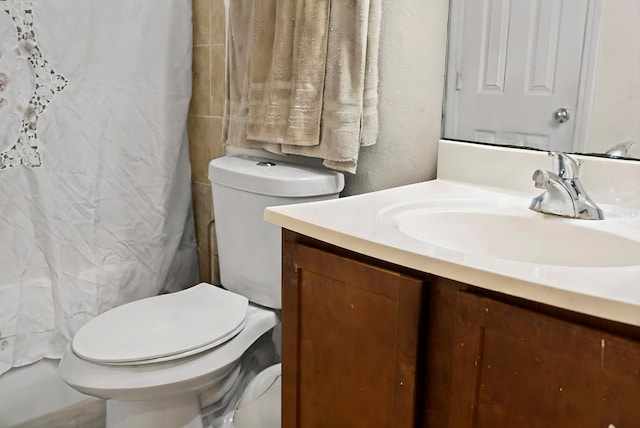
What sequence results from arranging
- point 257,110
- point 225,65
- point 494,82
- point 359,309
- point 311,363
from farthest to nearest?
point 225,65
point 257,110
point 494,82
point 311,363
point 359,309

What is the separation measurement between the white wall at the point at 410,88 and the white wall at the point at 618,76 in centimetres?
37

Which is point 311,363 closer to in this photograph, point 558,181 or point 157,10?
point 558,181

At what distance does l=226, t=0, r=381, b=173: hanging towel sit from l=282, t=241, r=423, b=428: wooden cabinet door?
0.46 metres

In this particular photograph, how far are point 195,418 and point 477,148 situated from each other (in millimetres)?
988

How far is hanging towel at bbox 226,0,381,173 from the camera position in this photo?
4.53 feet

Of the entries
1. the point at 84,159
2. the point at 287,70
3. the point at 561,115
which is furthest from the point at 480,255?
the point at 84,159

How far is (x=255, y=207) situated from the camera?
5.08 feet

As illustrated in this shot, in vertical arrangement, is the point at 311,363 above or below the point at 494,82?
below

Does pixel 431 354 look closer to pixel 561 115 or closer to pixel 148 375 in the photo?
pixel 561 115

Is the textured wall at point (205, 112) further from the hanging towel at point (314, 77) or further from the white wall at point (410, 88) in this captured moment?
the white wall at point (410, 88)

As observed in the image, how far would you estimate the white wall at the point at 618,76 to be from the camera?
1.07 m

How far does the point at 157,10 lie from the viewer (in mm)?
1877

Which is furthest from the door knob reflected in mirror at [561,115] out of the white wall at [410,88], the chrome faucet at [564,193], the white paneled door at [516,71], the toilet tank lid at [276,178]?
the toilet tank lid at [276,178]

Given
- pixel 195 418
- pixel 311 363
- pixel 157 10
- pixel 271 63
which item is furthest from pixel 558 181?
pixel 157 10
